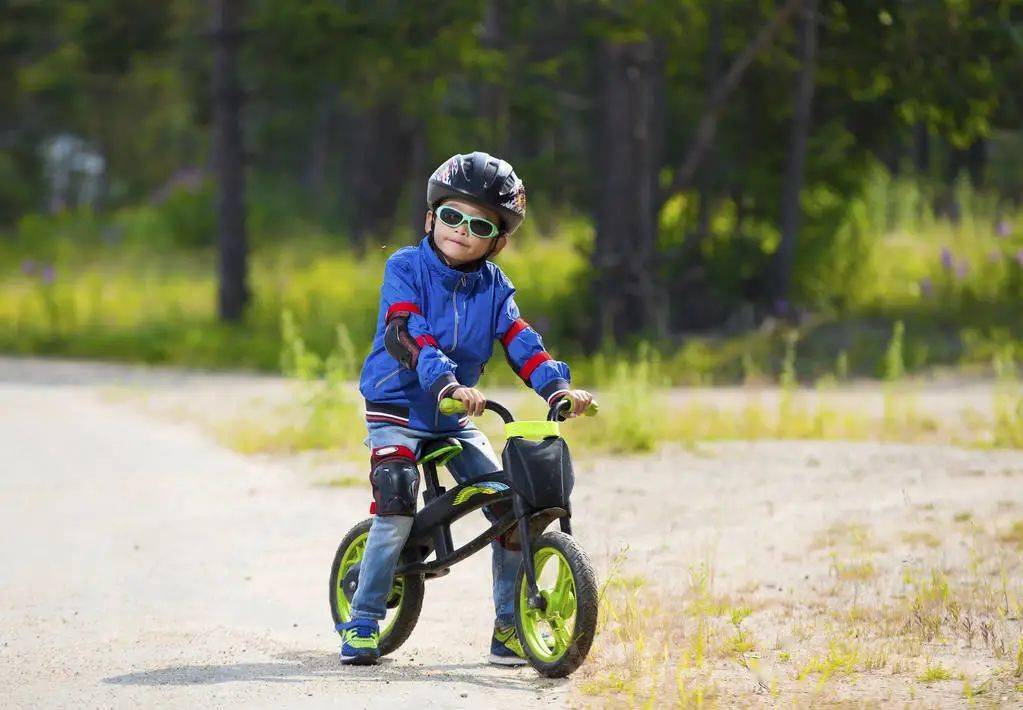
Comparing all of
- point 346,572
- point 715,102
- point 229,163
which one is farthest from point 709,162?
point 346,572

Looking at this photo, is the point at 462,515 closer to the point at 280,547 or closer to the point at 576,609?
the point at 576,609

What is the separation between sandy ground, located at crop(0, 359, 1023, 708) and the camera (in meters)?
5.84

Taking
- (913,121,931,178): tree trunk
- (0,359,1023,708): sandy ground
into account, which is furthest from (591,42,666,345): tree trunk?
(913,121,931,178): tree trunk

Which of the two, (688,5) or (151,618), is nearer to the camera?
(151,618)

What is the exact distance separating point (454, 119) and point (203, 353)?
12.0 feet

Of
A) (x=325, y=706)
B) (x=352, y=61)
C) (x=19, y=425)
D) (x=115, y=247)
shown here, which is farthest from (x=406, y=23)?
(x=115, y=247)

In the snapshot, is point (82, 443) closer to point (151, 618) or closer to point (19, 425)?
point (19, 425)

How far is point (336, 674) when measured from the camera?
5.95 m

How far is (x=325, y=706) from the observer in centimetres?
541

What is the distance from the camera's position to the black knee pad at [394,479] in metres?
5.97

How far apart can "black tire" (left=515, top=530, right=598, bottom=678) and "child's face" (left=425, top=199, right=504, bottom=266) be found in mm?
965

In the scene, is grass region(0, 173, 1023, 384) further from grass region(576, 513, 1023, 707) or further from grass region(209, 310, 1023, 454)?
grass region(576, 513, 1023, 707)

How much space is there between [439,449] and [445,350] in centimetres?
36

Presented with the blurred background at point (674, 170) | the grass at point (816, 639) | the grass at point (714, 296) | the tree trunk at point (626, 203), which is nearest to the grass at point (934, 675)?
the grass at point (816, 639)
